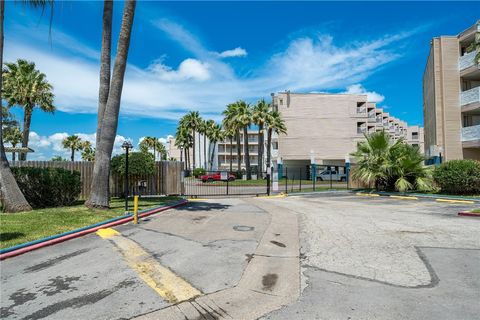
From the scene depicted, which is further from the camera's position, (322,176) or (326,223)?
(322,176)

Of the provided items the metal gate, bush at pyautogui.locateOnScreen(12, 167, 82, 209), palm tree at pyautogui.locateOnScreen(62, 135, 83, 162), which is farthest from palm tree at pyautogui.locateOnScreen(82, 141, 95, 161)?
bush at pyautogui.locateOnScreen(12, 167, 82, 209)

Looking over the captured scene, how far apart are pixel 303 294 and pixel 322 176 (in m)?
37.6

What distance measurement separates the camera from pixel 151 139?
3383 inches

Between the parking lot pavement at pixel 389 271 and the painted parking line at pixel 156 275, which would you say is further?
the painted parking line at pixel 156 275

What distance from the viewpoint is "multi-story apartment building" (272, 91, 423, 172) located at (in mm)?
47844

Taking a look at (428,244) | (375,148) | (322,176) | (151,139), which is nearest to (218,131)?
(322,176)

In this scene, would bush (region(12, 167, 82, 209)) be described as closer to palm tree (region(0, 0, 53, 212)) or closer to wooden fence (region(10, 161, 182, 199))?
palm tree (region(0, 0, 53, 212))

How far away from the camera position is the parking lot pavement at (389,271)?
4012mm

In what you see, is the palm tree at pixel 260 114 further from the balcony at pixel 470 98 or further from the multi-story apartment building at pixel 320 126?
the balcony at pixel 470 98

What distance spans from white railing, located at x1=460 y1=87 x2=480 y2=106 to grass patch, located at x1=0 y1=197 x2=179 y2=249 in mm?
25744

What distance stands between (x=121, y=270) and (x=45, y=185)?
851 cm

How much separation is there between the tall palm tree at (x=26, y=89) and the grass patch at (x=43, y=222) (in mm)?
18596

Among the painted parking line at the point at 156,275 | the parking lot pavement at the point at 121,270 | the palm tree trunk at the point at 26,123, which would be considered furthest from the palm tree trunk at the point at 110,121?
the palm tree trunk at the point at 26,123

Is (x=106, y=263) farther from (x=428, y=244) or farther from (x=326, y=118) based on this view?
(x=326, y=118)
